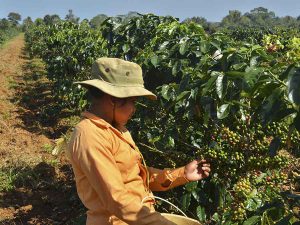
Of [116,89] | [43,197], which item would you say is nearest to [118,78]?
[116,89]

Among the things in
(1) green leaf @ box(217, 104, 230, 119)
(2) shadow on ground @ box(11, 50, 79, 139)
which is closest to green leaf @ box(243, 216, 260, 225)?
(1) green leaf @ box(217, 104, 230, 119)

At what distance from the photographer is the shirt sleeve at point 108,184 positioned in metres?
1.81

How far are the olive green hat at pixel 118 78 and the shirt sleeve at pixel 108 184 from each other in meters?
0.26

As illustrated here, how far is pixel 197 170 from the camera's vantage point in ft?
7.86

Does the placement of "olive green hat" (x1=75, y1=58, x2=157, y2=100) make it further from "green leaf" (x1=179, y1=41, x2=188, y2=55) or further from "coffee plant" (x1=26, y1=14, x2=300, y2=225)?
"green leaf" (x1=179, y1=41, x2=188, y2=55)

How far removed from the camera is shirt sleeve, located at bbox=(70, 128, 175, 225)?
181 centimetres

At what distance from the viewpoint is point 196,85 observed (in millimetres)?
2332

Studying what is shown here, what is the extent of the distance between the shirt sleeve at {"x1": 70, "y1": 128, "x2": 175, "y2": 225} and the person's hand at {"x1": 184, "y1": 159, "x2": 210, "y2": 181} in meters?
0.57

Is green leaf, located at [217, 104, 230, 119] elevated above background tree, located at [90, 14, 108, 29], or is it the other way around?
background tree, located at [90, 14, 108, 29]

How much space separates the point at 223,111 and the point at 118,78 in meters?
0.58

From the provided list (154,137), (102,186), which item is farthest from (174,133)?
(102,186)

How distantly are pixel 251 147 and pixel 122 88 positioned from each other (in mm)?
777

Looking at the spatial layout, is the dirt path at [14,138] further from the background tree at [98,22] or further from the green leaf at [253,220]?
the green leaf at [253,220]

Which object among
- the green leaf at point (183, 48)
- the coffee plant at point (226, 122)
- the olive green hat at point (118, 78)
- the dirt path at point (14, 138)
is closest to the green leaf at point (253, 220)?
the coffee plant at point (226, 122)
